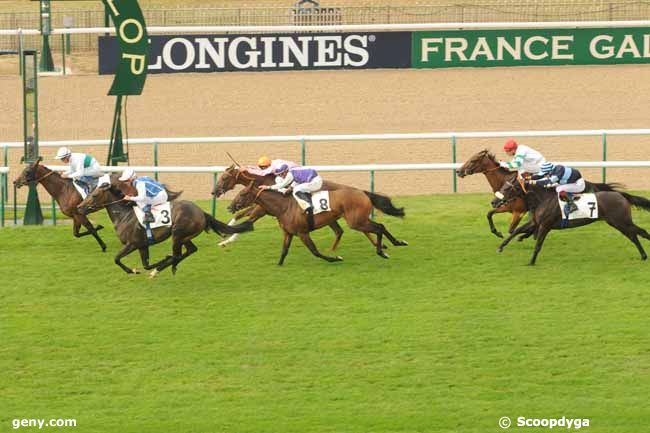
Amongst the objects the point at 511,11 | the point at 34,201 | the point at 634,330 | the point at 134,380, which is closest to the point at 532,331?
the point at 634,330

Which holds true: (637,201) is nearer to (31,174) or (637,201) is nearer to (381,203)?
(381,203)

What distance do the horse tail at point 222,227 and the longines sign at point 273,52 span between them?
11.0 metres

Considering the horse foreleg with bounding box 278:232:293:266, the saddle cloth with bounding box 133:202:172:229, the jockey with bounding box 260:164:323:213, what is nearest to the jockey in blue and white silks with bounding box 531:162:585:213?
the jockey with bounding box 260:164:323:213

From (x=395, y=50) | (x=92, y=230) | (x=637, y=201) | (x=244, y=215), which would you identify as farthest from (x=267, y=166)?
(x=395, y=50)

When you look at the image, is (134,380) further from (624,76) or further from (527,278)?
(624,76)

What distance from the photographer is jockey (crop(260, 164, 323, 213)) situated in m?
15.3

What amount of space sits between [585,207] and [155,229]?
4353 millimetres

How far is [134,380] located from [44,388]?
2.33 ft

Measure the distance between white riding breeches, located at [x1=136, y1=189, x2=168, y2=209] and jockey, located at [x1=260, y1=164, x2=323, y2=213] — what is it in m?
1.14

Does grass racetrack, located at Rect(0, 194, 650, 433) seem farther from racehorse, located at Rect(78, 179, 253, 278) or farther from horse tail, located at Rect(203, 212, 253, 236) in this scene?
horse tail, located at Rect(203, 212, 253, 236)

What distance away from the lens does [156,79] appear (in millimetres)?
25703

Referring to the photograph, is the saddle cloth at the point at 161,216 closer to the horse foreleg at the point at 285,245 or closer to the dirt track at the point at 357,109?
the horse foreleg at the point at 285,245

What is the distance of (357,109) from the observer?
79.5ft

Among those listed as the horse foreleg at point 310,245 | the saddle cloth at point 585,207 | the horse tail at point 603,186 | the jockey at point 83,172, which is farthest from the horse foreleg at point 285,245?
Answer: the horse tail at point 603,186
